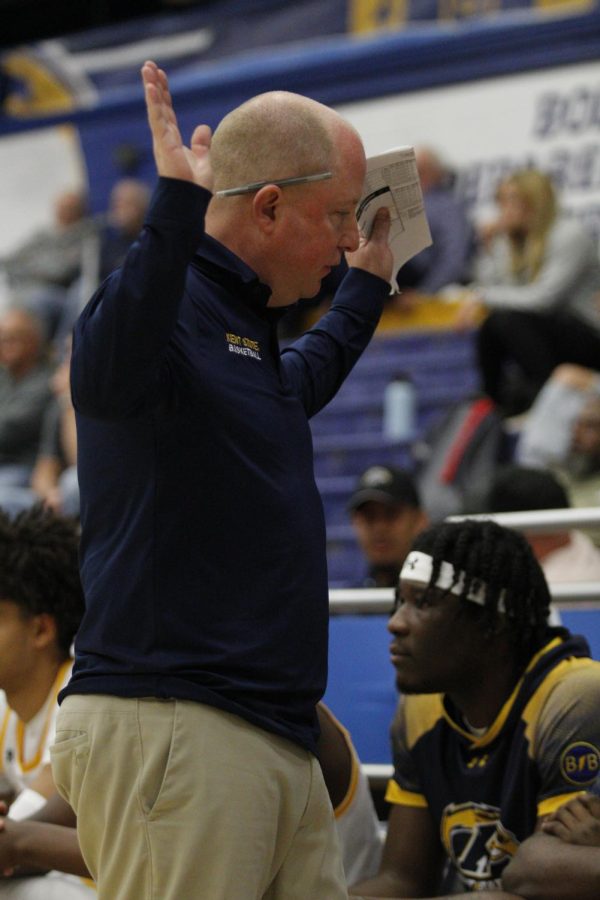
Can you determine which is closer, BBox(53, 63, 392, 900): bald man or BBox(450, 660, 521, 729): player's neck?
BBox(53, 63, 392, 900): bald man

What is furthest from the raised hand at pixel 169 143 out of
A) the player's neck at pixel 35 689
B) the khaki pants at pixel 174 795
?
the player's neck at pixel 35 689

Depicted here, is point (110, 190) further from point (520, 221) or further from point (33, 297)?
point (520, 221)

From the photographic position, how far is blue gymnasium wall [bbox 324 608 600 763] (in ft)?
11.0

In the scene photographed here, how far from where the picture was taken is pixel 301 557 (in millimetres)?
1764

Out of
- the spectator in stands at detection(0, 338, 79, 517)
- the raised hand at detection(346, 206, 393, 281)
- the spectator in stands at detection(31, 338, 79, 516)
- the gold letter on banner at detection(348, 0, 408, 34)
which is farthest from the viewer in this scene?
the gold letter on banner at detection(348, 0, 408, 34)

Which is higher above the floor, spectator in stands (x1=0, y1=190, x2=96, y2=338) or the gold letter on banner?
the gold letter on banner

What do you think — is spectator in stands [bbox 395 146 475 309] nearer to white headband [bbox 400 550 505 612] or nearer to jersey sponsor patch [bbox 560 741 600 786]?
white headband [bbox 400 550 505 612]

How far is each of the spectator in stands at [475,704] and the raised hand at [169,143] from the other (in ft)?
3.93

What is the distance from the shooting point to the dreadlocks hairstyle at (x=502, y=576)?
258 cm

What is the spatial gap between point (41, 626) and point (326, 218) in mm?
1394

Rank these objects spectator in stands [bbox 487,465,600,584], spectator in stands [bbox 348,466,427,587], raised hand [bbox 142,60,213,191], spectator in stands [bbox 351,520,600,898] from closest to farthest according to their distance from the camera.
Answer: raised hand [bbox 142,60,213,191], spectator in stands [bbox 351,520,600,898], spectator in stands [bbox 487,465,600,584], spectator in stands [bbox 348,466,427,587]

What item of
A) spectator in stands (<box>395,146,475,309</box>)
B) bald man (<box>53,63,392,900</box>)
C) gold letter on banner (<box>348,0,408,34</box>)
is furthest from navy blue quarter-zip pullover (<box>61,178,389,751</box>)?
gold letter on banner (<box>348,0,408,34</box>)

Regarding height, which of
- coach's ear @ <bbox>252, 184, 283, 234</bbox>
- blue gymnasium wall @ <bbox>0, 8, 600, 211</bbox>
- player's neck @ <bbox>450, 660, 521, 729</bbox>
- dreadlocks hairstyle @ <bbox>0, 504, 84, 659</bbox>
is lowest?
player's neck @ <bbox>450, 660, 521, 729</bbox>

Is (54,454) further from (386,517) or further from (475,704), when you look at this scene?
(475,704)
